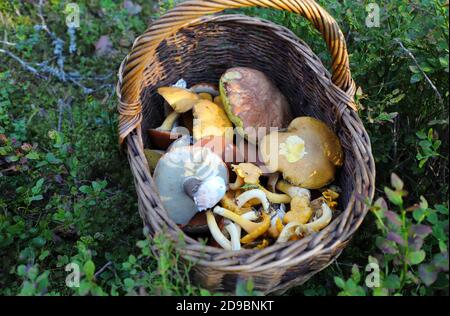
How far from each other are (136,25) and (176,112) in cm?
128

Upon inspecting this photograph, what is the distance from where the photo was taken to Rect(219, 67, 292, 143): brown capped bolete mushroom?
2.43 metres

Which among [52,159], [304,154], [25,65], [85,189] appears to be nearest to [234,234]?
[304,154]

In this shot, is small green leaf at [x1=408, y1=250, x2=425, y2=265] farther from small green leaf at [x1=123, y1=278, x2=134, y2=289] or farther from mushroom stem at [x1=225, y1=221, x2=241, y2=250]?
small green leaf at [x1=123, y1=278, x2=134, y2=289]

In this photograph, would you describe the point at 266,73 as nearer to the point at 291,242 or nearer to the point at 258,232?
the point at 258,232

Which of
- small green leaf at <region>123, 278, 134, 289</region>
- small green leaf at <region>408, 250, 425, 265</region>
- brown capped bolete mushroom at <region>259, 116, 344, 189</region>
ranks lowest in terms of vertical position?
small green leaf at <region>123, 278, 134, 289</region>

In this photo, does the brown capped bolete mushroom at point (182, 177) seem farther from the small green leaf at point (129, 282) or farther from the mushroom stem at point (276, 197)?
the small green leaf at point (129, 282)

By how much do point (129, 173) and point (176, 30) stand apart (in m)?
0.99

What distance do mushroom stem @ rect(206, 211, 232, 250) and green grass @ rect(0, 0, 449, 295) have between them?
22 centimetres

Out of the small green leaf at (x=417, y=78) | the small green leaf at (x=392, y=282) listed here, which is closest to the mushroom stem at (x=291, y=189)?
the small green leaf at (x=392, y=282)

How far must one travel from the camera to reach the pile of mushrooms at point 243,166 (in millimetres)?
2119

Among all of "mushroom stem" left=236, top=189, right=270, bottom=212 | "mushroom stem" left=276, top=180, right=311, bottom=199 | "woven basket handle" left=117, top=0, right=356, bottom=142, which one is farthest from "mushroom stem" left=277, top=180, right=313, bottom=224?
"woven basket handle" left=117, top=0, right=356, bottom=142

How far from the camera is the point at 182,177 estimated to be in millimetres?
2178

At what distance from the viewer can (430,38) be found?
2445 millimetres

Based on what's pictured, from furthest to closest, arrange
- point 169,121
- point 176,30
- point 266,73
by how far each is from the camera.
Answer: point 266,73, point 169,121, point 176,30
